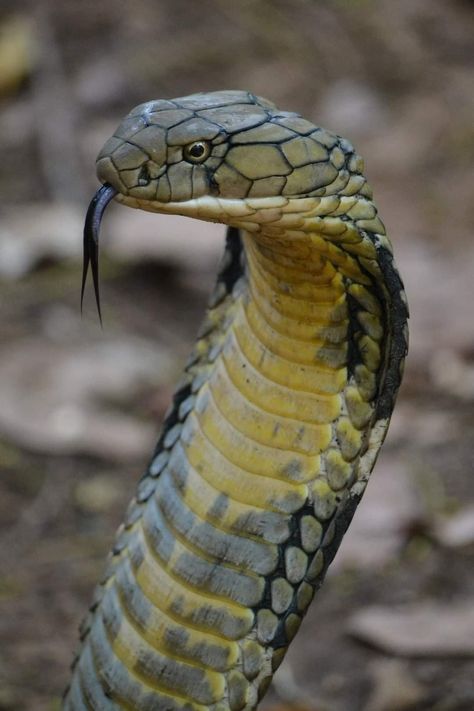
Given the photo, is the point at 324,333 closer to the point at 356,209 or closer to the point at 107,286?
the point at 356,209

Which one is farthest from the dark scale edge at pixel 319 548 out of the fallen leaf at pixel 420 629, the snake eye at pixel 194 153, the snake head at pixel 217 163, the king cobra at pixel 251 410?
the fallen leaf at pixel 420 629

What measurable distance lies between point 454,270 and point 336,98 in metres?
2.28

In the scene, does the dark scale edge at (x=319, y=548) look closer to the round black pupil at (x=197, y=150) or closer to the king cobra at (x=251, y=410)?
the king cobra at (x=251, y=410)

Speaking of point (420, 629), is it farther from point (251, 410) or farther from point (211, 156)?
point (211, 156)

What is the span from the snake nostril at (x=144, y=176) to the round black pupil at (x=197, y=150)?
2.9 inches

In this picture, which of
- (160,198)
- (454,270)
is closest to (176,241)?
(454,270)

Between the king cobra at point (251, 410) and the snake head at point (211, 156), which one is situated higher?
the snake head at point (211, 156)

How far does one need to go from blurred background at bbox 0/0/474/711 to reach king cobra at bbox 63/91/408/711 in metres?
0.88

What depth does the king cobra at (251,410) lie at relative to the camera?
1996 mm

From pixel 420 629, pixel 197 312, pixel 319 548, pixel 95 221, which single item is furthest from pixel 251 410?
pixel 197 312

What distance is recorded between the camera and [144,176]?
1957 mm

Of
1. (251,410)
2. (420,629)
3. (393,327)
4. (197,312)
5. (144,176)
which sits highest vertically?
(144,176)

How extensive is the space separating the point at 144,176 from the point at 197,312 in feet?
10.7

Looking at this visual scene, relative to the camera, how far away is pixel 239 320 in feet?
7.56
